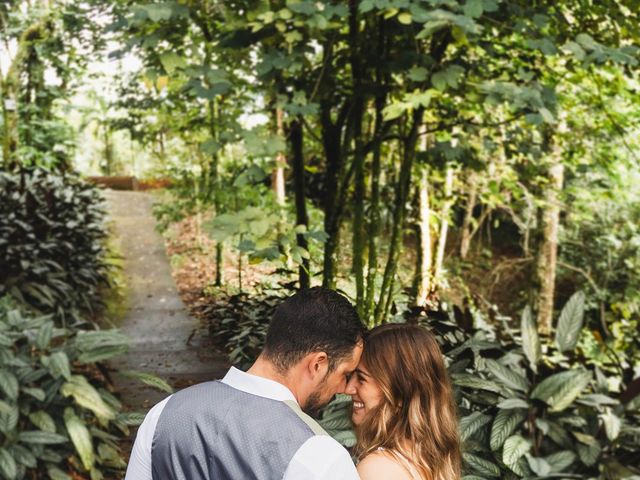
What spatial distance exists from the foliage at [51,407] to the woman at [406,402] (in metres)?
2.27

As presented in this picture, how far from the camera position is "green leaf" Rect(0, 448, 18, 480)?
12.2 ft

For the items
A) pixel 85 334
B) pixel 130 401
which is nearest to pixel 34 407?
pixel 85 334

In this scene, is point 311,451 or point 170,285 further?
point 170,285

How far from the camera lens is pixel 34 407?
4180mm

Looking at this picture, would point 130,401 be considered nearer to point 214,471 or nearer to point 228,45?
point 228,45

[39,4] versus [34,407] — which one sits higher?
[39,4]

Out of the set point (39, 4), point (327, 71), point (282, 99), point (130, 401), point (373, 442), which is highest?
point (39, 4)

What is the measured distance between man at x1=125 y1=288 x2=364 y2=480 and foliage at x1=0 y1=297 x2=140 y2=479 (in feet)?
8.13

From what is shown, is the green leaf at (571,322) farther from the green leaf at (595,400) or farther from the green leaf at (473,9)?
the green leaf at (473,9)

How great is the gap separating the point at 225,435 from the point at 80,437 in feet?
9.57

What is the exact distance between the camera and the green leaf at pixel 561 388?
10.9 feet

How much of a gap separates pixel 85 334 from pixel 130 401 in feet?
5.47

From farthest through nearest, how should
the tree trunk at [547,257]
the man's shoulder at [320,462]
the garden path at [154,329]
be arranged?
Answer: the tree trunk at [547,257], the garden path at [154,329], the man's shoulder at [320,462]

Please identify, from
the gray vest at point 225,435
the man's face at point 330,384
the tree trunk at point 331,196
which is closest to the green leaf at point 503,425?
the tree trunk at point 331,196
